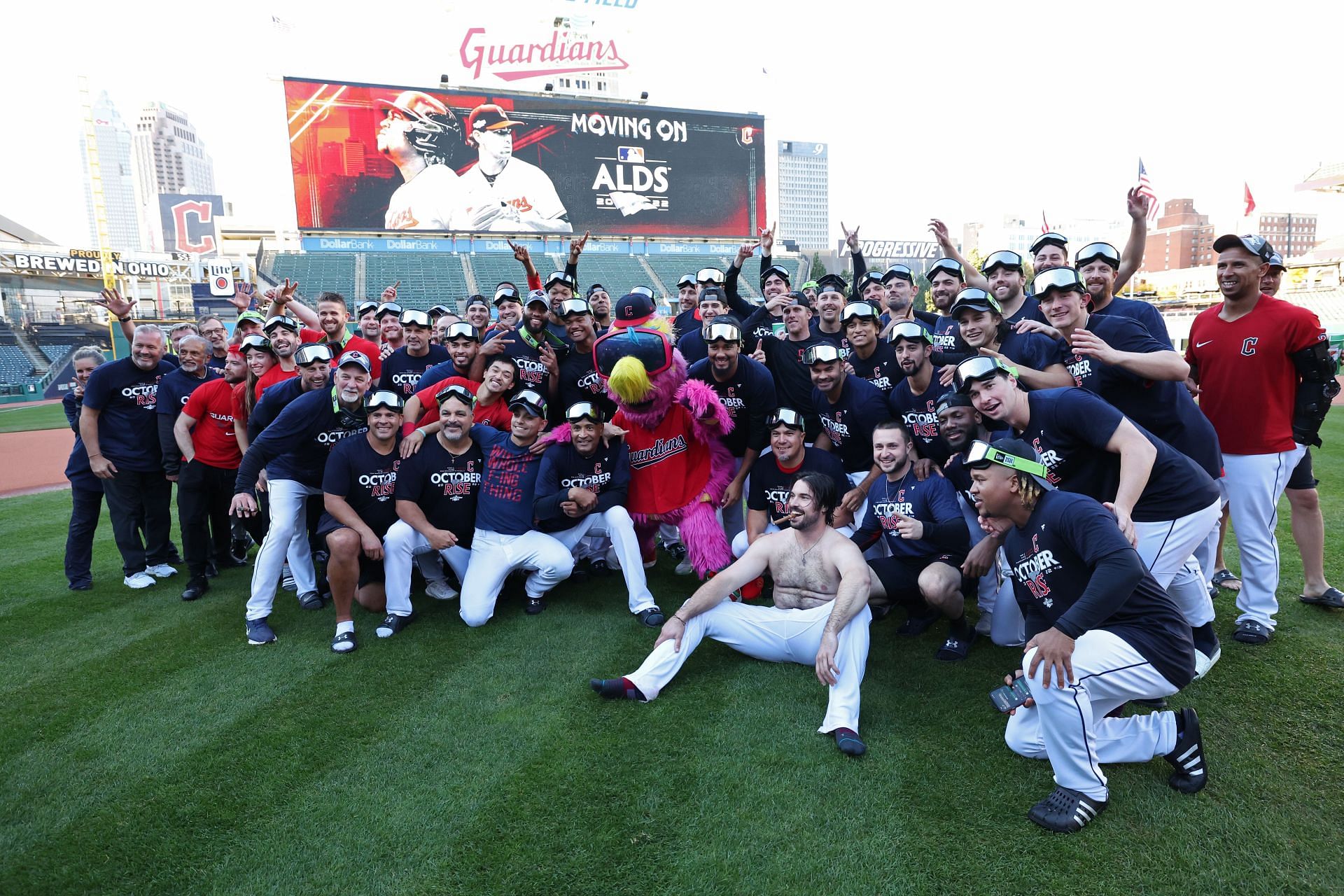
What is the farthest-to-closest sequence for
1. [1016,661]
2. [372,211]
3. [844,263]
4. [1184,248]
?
[1184,248], [844,263], [372,211], [1016,661]

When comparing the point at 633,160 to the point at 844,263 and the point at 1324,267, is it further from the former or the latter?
the point at 1324,267

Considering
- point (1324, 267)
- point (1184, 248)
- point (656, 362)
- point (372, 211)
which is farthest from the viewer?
point (1184, 248)

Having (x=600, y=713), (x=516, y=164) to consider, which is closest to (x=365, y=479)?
(x=600, y=713)

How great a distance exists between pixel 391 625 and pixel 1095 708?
4375 mm

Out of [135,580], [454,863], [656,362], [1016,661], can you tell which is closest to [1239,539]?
[1016,661]

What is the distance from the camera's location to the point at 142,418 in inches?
255

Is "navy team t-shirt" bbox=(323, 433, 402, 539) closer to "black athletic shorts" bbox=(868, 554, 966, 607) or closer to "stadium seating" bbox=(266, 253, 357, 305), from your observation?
"black athletic shorts" bbox=(868, 554, 966, 607)

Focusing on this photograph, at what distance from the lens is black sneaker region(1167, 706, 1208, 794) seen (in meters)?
3.09

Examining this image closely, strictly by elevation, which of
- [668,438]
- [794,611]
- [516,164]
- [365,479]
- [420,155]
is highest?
[420,155]

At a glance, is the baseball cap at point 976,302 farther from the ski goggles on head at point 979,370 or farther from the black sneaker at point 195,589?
the black sneaker at point 195,589

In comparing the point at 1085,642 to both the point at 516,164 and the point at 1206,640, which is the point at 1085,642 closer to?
the point at 1206,640

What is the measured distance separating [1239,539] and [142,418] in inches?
338

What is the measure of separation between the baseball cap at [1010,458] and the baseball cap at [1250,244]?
90.6 inches

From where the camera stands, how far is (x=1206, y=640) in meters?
3.79
